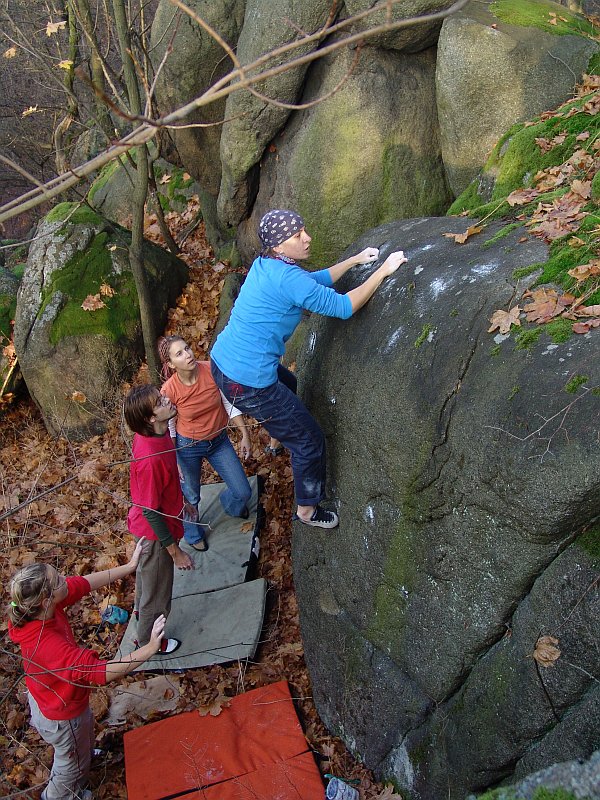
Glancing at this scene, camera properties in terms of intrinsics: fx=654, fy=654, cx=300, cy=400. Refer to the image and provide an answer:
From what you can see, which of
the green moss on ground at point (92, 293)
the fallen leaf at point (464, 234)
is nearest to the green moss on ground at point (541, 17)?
the fallen leaf at point (464, 234)

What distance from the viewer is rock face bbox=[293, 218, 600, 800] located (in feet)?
10.4

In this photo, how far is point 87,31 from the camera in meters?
7.61

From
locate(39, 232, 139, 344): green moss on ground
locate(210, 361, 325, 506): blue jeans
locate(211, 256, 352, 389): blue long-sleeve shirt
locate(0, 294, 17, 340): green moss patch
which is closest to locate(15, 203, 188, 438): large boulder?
locate(39, 232, 139, 344): green moss on ground

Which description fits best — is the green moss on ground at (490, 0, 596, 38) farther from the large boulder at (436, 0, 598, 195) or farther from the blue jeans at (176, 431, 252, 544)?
the blue jeans at (176, 431, 252, 544)

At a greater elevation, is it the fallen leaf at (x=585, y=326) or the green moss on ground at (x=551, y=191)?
the green moss on ground at (x=551, y=191)

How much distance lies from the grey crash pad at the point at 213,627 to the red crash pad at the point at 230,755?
0.52 meters

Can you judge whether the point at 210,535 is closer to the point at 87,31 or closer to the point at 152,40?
the point at 87,31

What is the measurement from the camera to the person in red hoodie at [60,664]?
3.92 metres

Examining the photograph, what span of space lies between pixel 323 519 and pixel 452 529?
1.34m

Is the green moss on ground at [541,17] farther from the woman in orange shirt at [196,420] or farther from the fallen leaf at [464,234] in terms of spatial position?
the woman in orange shirt at [196,420]

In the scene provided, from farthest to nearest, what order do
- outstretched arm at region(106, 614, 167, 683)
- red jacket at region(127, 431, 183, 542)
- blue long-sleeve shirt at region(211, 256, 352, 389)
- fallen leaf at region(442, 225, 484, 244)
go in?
1. red jacket at region(127, 431, 183, 542)
2. fallen leaf at region(442, 225, 484, 244)
3. blue long-sleeve shirt at region(211, 256, 352, 389)
4. outstretched arm at region(106, 614, 167, 683)

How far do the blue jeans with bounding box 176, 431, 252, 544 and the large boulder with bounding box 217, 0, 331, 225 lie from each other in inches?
148

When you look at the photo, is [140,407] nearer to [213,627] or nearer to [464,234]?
[213,627]

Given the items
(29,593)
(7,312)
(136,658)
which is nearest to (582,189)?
(136,658)
